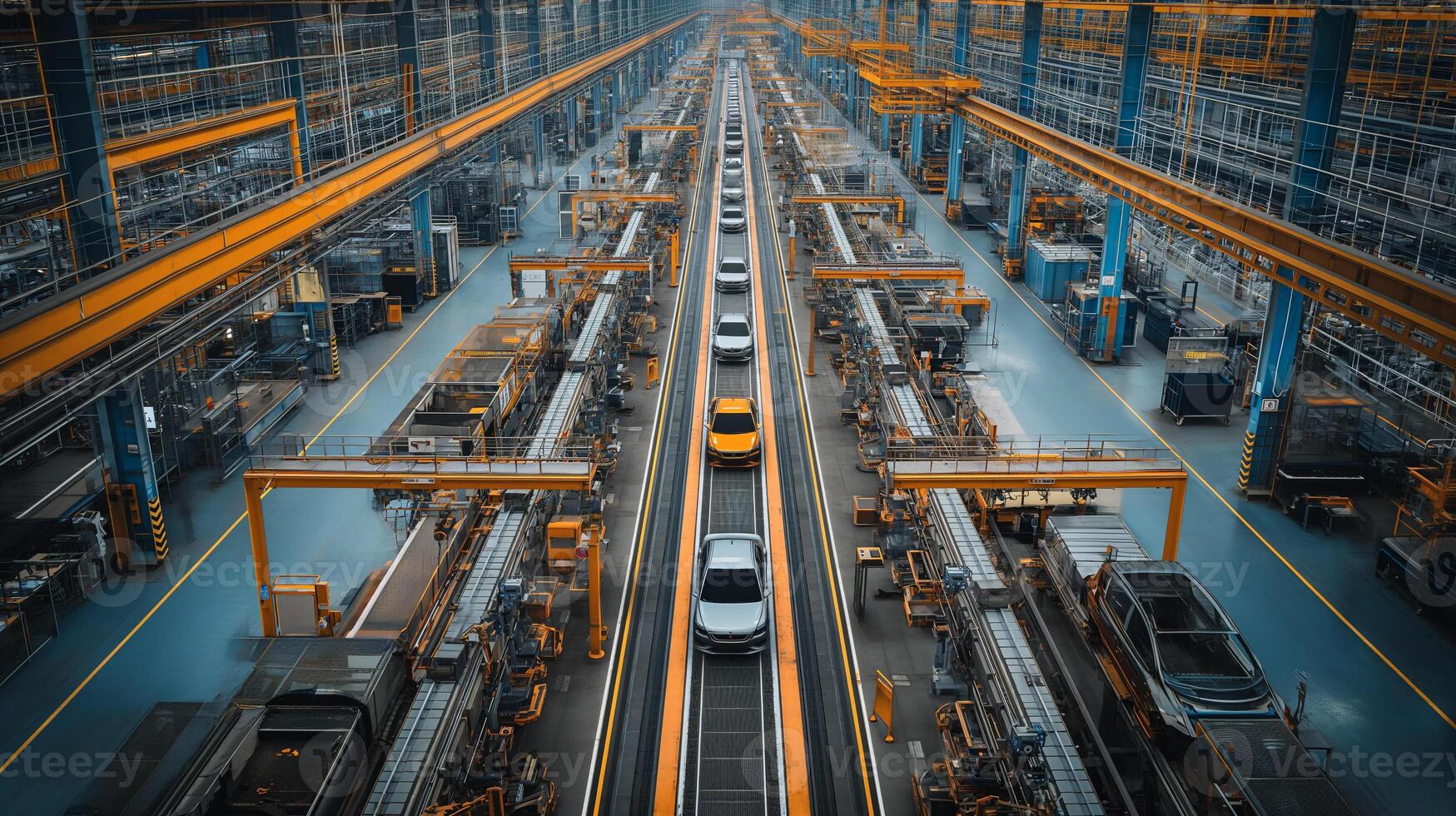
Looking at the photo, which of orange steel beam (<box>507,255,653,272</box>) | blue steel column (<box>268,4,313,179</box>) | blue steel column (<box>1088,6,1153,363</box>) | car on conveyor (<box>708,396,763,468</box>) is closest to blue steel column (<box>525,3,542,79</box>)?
orange steel beam (<box>507,255,653,272</box>)


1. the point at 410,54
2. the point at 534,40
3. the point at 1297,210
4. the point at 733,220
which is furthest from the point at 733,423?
the point at 534,40

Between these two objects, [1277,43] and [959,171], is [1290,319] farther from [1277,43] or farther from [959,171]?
[959,171]

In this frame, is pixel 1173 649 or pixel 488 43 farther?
pixel 488 43

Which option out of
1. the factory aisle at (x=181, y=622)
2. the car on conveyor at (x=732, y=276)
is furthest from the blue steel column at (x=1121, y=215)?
the factory aisle at (x=181, y=622)

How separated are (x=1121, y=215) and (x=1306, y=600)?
43.6 feet

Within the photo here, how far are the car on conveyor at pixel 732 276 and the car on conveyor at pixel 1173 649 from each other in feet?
66.7

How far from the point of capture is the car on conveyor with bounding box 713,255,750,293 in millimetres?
32344

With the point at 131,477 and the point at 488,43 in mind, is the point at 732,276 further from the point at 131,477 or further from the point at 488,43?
the point at 131,477

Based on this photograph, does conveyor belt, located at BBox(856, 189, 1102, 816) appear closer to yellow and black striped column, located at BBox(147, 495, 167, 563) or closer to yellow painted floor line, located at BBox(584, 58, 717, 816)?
yellow painted floor line, located at BBox(584, 58, 717, 816)

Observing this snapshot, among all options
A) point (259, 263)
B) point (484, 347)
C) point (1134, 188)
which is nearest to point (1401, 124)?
point (1134, 188)

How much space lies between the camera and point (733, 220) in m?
40.2

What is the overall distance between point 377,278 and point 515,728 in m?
21.3

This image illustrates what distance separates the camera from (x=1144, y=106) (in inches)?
1463

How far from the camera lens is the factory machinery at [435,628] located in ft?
31.2
